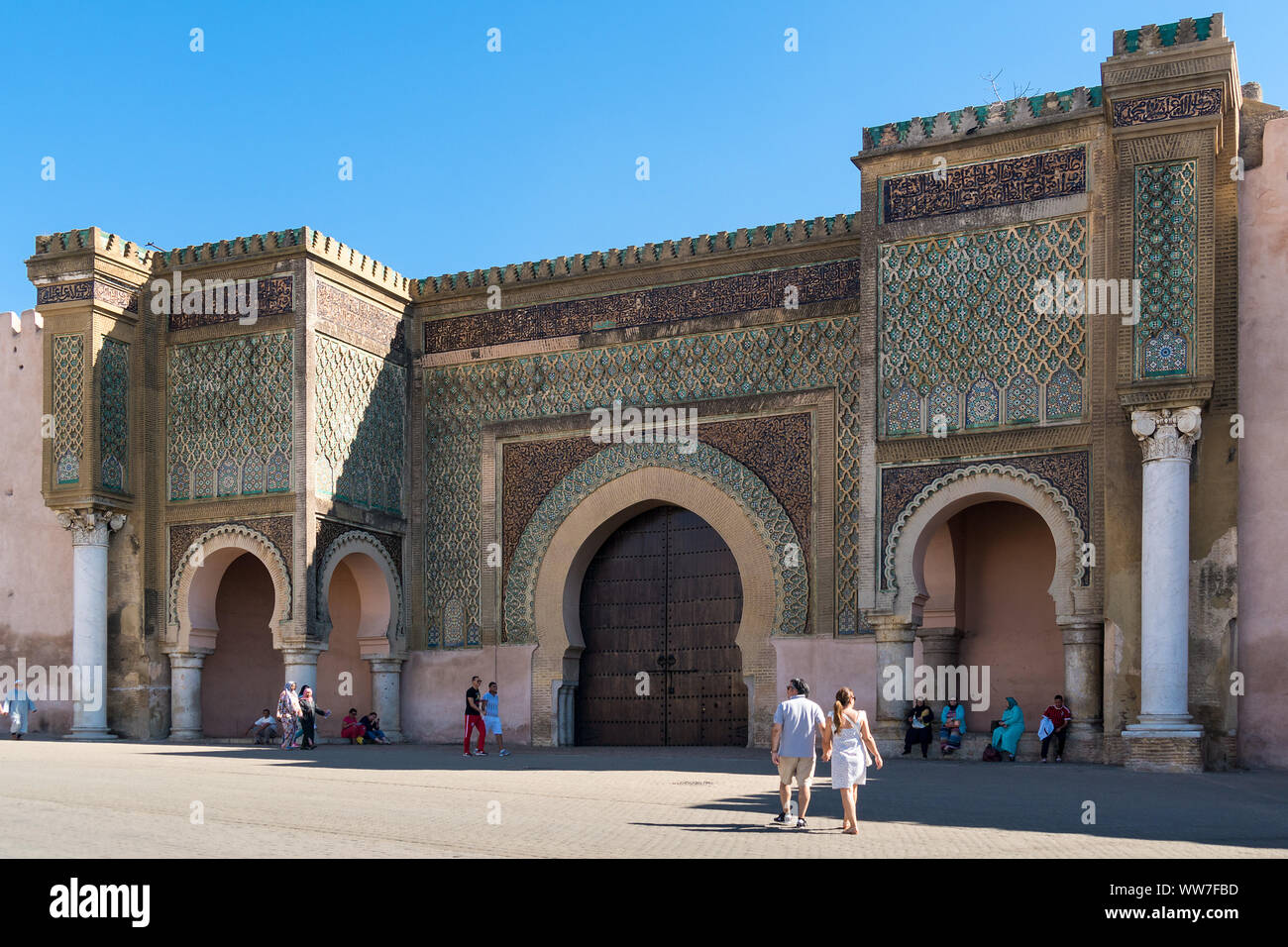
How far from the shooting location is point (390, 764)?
10.4 meters

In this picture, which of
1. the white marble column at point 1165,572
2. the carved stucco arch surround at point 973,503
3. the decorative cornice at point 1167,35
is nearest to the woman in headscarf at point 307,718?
the carved stucco arch surround at point 973,503

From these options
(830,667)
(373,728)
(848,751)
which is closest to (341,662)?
(373,728)

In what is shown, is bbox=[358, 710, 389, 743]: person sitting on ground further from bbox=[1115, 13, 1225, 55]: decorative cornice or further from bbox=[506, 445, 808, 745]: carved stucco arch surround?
bbox=[1115, 13, 1225, 55]: decorative cornice

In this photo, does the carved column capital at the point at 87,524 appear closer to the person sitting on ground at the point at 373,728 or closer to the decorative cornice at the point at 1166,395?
the person sitting on ground at the point at 373,728

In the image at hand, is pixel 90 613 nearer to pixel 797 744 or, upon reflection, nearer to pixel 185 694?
pixel 185 694

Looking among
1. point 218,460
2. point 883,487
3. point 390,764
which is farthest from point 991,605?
point 218,460

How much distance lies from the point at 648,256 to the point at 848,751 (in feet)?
25.4

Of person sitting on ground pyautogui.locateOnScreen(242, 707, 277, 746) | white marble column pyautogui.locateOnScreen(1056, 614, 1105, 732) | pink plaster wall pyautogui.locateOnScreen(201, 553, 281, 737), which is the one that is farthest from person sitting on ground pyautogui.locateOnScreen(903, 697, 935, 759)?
pink plaster wall pyautogui.locateOnScreen(201, 553, 281, 737)

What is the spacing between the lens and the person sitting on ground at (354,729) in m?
13.7

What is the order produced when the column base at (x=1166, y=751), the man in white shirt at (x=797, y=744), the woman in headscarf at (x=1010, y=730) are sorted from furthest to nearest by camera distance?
the woman in headscarf at (x=1010, y=730), the column base at (x=1166, y=751), the man in white shirt at (x=797, y=744)

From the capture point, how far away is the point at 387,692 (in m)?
14.2

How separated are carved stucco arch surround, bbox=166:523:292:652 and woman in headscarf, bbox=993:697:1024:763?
653 centimetres

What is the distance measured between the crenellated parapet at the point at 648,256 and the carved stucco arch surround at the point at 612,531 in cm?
180
